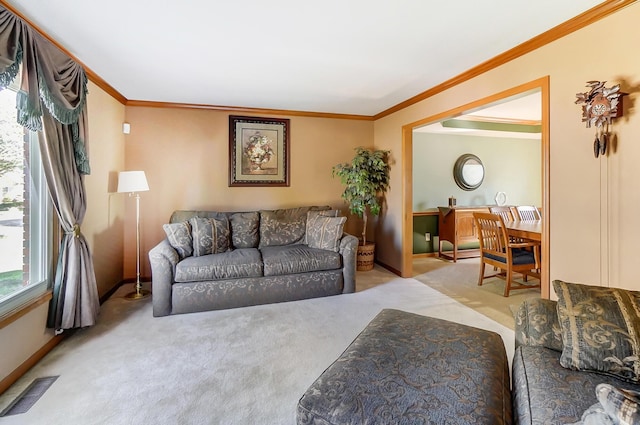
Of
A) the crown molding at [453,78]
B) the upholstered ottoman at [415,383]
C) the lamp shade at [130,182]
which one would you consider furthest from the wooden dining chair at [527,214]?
the lamp shade at [130,182]

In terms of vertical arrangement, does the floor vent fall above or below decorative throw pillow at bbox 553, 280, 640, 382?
below

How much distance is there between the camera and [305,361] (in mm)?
2223

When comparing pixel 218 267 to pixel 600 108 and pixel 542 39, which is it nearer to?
pixel 600 108

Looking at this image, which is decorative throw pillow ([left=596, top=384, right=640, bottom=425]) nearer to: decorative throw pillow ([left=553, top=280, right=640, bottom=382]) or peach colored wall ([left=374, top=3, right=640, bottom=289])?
decorative throw pillow ([left=553, top=280, right=640, bottom=382])

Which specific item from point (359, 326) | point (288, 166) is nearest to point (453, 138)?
point (288, 166)

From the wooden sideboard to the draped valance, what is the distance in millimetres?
5105

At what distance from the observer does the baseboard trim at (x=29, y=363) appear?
1.87 metres

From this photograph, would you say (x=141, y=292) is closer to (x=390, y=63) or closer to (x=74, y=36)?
(x=74, y=36)

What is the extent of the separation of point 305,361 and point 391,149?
328 centimetres

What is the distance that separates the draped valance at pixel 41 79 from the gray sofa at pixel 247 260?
3.86ft

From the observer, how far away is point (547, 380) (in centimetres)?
114

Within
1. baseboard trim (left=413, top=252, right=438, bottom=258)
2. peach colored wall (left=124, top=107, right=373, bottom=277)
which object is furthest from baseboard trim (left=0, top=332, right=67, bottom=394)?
baseboard trim (left=413, top=252, right=438, bottom=258)

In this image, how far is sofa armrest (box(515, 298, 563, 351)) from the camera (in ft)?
4.54

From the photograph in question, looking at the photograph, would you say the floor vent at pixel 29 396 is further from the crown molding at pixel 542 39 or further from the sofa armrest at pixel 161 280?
the crown molding at pixel 542 39
